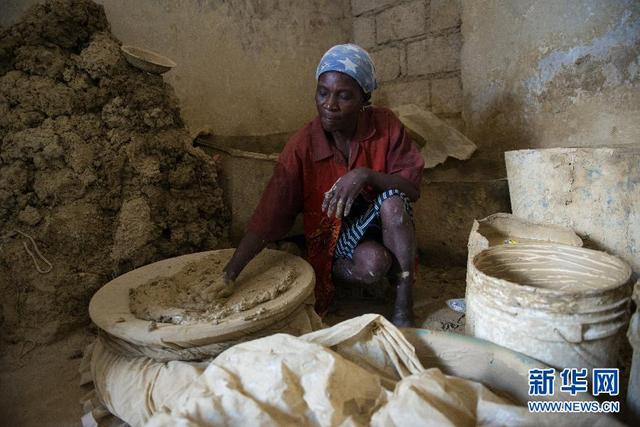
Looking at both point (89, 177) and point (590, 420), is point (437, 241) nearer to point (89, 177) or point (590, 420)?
point (590, 420)

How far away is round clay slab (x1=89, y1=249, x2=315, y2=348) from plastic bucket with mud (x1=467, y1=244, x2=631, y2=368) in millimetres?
681

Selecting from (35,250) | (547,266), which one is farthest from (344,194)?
(35,250)

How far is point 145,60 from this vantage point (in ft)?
6.77

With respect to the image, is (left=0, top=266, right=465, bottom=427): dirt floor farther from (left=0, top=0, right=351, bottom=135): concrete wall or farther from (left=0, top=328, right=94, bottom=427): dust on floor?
(left=0, top=0, right=351, bottom=135): concrete wall

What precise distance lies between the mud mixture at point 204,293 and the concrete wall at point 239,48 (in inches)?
48.4

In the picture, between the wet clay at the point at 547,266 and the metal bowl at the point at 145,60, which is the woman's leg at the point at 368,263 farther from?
the metal bowl at the point at 145,60

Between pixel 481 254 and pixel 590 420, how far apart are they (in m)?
0.62

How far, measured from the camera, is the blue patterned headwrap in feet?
5.85

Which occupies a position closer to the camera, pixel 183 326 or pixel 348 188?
pixel 183 326

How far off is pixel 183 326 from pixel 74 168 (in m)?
1.04

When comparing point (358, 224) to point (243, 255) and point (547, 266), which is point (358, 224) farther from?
point (547, 266)

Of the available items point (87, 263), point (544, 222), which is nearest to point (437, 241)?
point (544, 222)

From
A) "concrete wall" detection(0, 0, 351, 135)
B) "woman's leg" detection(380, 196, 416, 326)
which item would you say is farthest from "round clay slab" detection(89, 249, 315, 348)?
"concrete wall" detection(0, 0, 351, 135)

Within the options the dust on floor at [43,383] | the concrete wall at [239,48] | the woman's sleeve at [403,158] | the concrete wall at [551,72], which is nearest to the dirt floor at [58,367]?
the dust on floor at [43,383]
